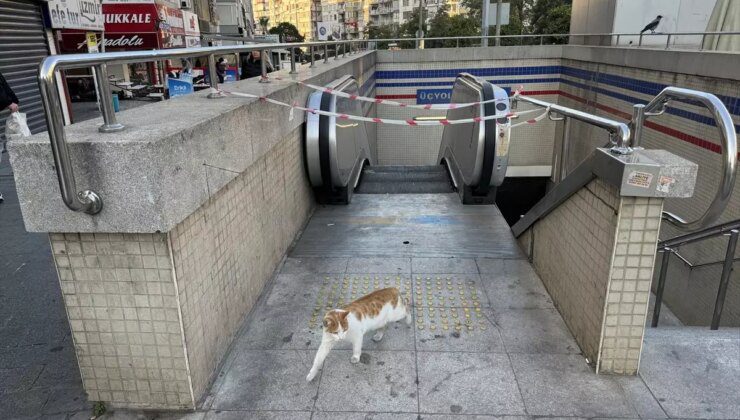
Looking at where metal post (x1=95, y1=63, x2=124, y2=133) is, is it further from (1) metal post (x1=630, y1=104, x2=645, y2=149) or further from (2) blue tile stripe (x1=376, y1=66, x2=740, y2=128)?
(2) blue tile stripe (x1=376, y1=66, x2=740, y2=128)

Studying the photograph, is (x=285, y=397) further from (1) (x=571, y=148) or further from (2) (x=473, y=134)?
(1) (x=571, y=148)

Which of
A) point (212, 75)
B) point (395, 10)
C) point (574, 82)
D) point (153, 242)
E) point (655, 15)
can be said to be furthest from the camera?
point (395, 10)

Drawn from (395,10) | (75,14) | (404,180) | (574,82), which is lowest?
(404,180)

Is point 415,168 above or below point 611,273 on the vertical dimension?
Answer: below

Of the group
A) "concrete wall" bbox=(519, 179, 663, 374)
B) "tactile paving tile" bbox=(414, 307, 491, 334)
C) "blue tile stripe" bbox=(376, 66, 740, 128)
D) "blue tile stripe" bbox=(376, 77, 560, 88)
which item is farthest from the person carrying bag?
"blue tile stripe" bbox=(376, 77, 560, 88)

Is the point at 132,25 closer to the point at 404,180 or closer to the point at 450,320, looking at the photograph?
the point at 404,180

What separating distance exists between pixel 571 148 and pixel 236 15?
40.6 meters

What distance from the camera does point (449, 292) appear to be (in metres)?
4.20

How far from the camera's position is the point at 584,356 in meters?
3.25

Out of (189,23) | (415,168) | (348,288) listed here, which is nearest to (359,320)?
(348,288)

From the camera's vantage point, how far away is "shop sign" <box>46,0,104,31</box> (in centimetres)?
1068

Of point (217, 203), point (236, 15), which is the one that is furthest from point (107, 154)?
point (236, 15)

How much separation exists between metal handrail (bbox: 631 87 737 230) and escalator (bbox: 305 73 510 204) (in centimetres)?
241

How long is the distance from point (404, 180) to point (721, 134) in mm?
5669
